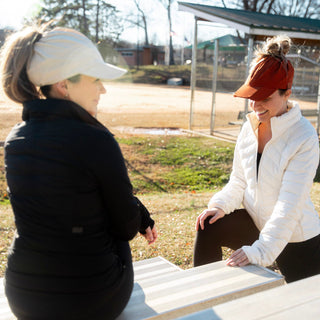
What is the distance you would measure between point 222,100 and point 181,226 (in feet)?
24.4

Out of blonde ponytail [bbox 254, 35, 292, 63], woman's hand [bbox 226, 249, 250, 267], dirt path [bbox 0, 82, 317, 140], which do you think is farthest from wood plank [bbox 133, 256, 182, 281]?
dirt path [bbox 0, 82, 317, 140]

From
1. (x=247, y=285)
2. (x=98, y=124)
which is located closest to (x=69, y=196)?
(x=98, y=124)

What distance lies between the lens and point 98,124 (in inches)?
63.9

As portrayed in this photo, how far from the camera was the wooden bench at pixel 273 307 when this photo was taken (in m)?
1.43

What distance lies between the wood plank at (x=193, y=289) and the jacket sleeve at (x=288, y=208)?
3.9 inches

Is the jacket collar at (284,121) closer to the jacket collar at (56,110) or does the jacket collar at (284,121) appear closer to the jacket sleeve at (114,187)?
the jacket sleeve at (114,187)

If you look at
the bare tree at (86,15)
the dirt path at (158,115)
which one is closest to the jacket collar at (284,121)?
the dirt path at (158,115)

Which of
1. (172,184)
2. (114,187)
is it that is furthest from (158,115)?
(114,187)

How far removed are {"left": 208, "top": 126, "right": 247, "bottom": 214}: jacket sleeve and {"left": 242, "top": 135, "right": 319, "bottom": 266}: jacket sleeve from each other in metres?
0.37

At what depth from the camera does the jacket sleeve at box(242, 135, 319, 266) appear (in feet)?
7.54

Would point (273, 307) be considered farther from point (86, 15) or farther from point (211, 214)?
point (86, 15)

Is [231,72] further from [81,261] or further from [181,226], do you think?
[81,261]

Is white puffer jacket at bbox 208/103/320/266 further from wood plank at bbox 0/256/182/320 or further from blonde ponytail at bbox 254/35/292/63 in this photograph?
wood plank at bbox 0/256/182/320

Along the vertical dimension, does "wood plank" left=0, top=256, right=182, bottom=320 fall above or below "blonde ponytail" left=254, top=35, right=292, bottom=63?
below
